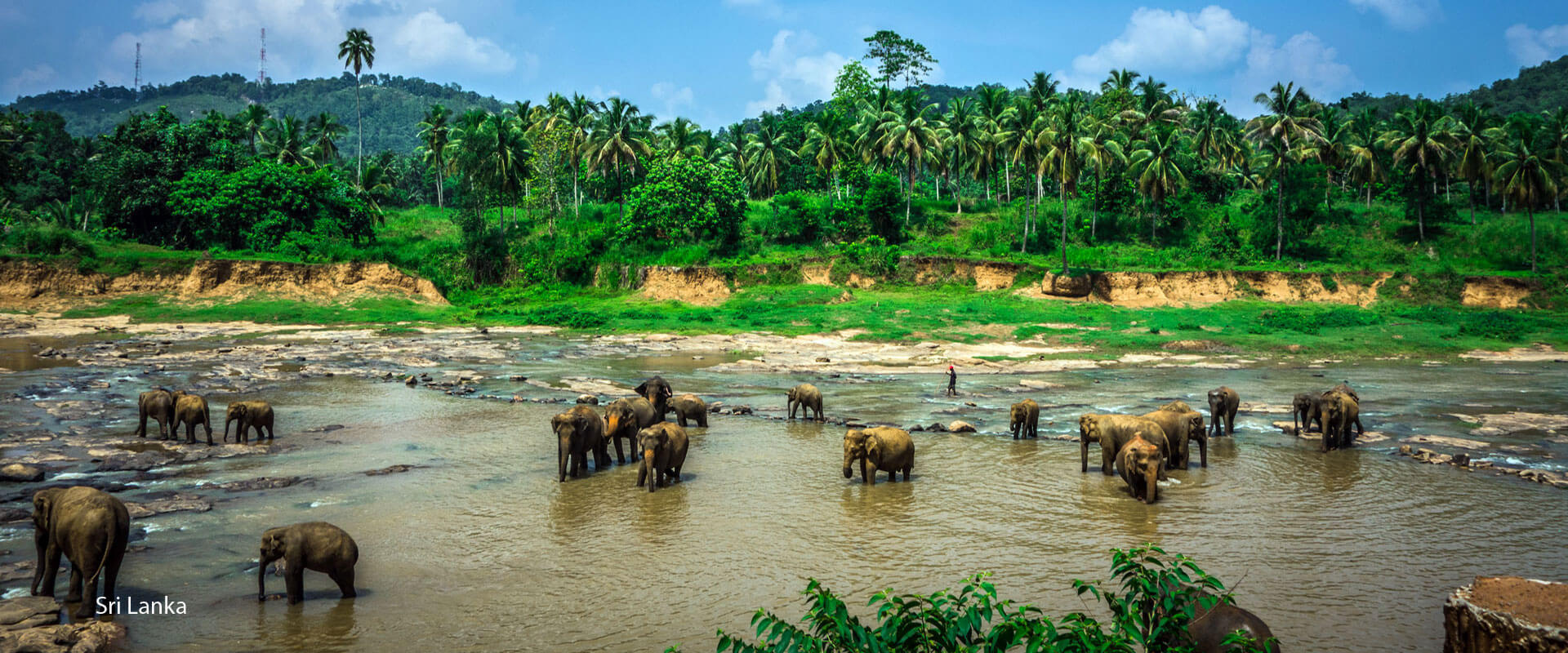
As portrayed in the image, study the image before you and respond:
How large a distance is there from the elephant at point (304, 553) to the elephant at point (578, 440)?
595 centimetres

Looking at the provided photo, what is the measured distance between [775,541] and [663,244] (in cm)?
5304

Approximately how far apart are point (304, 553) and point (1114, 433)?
1372 centimetres

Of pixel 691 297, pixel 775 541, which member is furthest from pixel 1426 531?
pixel 691 297

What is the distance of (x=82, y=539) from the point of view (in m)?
9.71

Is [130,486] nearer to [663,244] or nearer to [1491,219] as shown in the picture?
[663,244]

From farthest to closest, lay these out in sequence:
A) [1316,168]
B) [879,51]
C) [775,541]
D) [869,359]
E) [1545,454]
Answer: [879,51] → [1316,168] → [869,359] → [1545,454] → [775,541]

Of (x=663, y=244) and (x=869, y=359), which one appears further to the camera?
(x=663, y=244)

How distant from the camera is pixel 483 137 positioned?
64.8 metres

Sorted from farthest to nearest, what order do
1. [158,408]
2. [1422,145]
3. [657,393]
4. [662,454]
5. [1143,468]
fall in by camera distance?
[1422,145] → [657,393] → [158,408] → [662,454] → [1143,468]

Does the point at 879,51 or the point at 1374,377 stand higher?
the point at 879,51

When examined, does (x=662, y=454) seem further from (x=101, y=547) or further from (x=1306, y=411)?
(x=1306, y=411)

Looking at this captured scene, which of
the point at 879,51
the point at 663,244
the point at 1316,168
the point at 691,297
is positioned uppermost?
the point at 879,51

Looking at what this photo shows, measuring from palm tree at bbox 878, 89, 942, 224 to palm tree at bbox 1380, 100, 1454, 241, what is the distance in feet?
110

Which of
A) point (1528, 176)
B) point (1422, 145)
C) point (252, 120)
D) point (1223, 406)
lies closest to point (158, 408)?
point (1223, 406)
